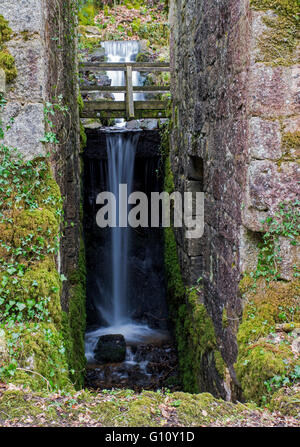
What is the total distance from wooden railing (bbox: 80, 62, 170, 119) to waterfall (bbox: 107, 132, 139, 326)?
39 centimetres

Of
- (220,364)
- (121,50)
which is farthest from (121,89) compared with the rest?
(121,50)

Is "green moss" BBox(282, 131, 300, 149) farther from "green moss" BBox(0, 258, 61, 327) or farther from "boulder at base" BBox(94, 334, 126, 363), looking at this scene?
"boulder at base" BBox(94, 334, 126, 363)

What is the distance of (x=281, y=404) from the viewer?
6.90 feet

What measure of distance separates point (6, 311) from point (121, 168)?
501 cm

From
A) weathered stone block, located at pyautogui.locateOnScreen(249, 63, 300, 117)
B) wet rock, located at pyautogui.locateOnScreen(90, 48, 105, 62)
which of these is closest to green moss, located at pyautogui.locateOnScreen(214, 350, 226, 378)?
weathered stone block, located at pyautogui.locateOnScreen(249, 63, 300, 117)

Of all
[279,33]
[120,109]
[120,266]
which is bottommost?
[120,266]

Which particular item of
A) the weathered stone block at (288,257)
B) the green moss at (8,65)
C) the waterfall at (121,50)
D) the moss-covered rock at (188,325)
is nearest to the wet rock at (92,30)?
the waterfall at (121,50)

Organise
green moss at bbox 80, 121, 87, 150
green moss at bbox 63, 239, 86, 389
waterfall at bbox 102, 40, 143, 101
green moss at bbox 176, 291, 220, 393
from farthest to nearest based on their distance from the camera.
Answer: waterfall at bbox 102, 40, 143, 101 → green moss at bbox 80, 121, 87, 150 → green moss at bbox 63, 239, 86, 389 → green moss at bbox 176, 291, 220, 393

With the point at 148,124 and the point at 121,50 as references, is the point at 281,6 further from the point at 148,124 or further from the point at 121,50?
the point at 121,50

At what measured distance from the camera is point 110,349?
6145 millimetres

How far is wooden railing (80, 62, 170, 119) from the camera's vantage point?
7.01 m

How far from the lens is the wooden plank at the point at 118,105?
6.99 metres

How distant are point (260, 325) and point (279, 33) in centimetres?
196

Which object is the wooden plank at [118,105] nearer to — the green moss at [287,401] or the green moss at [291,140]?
the green moss at [291,140]
